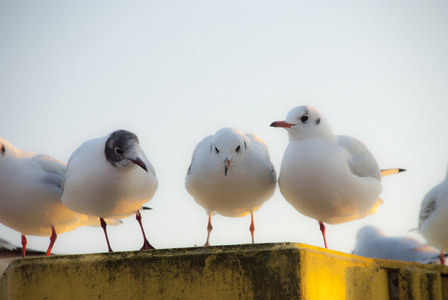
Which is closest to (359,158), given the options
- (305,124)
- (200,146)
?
(305,124)

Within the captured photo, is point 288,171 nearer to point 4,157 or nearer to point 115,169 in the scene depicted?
point 115,169

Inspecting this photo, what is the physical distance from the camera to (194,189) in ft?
21.2

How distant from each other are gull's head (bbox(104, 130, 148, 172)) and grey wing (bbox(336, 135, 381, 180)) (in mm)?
1906

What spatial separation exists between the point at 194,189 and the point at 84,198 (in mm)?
1103

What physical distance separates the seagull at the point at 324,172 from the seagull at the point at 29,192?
234cm

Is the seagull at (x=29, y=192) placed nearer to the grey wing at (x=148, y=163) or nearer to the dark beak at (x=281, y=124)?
the grey wing at (x=148, y=163)

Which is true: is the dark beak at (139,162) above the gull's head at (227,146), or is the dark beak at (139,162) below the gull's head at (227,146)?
below

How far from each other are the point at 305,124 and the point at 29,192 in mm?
2778

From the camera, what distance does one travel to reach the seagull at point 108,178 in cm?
585

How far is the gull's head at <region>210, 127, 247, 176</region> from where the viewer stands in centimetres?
619

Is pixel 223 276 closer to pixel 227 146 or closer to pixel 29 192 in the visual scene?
pixel 227 146

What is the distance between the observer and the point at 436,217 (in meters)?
7.52

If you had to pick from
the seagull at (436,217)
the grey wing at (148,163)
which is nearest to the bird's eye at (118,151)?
the grey wing at (148,163)

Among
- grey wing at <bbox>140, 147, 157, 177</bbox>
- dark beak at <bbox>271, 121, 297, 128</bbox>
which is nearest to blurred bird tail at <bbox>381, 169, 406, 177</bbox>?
dark beak at <bbox>271, 121, 297, 128</bbox>
